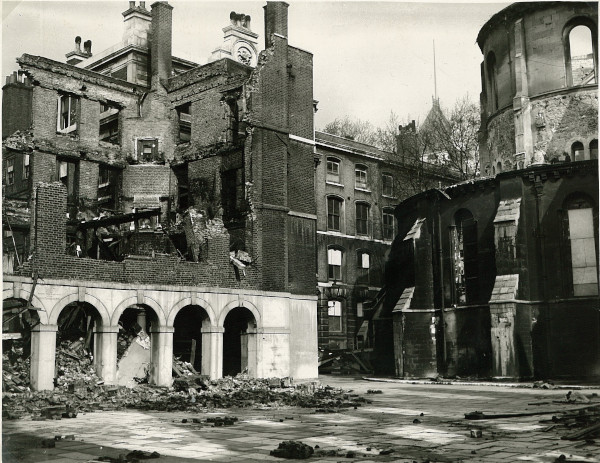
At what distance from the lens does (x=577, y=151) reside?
33688 millimetres

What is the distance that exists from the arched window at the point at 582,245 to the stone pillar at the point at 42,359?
2018cm

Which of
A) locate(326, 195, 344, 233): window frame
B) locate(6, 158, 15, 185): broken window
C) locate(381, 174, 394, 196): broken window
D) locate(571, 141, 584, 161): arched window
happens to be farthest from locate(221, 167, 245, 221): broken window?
locate(381, 174, 394, 196): broken window

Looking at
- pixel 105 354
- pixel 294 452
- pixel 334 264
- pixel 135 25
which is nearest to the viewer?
pixel 294 452

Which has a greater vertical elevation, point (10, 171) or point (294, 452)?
point (10, 171)

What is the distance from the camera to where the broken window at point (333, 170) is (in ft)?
160

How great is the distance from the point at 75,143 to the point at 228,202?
27.6 feet

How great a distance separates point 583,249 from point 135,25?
85.8 feet

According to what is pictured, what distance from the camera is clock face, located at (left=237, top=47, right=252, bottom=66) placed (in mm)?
44062

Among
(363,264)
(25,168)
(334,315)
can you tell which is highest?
(25,168)

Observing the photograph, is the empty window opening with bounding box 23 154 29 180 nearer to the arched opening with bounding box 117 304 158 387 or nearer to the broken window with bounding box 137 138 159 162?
the broken window with bounding box 137 138 159 162

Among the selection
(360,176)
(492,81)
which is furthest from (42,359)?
(360,176)

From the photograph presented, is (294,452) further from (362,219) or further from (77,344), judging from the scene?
(362,219)

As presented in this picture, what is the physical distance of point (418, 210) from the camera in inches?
1347

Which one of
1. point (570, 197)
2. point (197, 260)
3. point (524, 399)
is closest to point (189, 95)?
point (197, 260)
